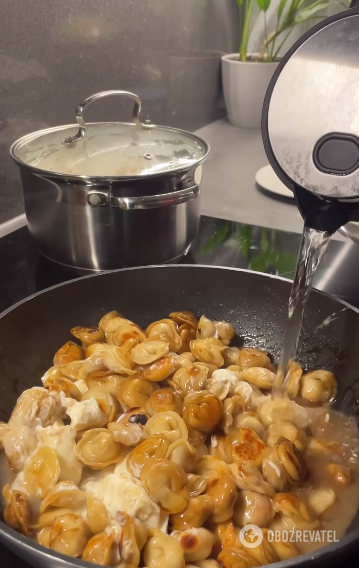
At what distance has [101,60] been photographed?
1.21 meters

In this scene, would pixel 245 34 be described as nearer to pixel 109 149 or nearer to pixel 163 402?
pixel 109 149

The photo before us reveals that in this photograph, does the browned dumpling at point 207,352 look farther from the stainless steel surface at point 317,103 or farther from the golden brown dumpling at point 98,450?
the stainless steel surface at point 317,103

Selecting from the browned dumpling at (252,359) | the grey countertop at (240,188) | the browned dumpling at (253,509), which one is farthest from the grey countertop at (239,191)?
the browned dumpling at (253,509)

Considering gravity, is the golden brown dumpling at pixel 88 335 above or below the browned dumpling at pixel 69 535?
below

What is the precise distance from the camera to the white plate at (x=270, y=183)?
1.30m

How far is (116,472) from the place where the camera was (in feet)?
1.88

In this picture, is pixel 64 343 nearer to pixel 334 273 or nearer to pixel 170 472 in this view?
pixel 170 472

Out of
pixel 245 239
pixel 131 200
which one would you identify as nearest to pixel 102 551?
pixel 131 200

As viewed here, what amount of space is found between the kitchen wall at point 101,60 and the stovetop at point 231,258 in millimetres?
150

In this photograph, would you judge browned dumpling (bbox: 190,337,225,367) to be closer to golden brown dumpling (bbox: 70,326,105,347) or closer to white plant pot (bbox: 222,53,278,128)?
golden brown dumpling (bbox: 70,326,105,347)

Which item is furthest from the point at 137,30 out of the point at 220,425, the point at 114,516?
the point at 114,516

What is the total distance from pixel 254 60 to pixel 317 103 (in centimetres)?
135

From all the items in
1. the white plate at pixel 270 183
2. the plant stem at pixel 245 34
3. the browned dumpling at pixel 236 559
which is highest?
the plant stem at pixel 245 34

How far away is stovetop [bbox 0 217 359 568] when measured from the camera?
903 mm
